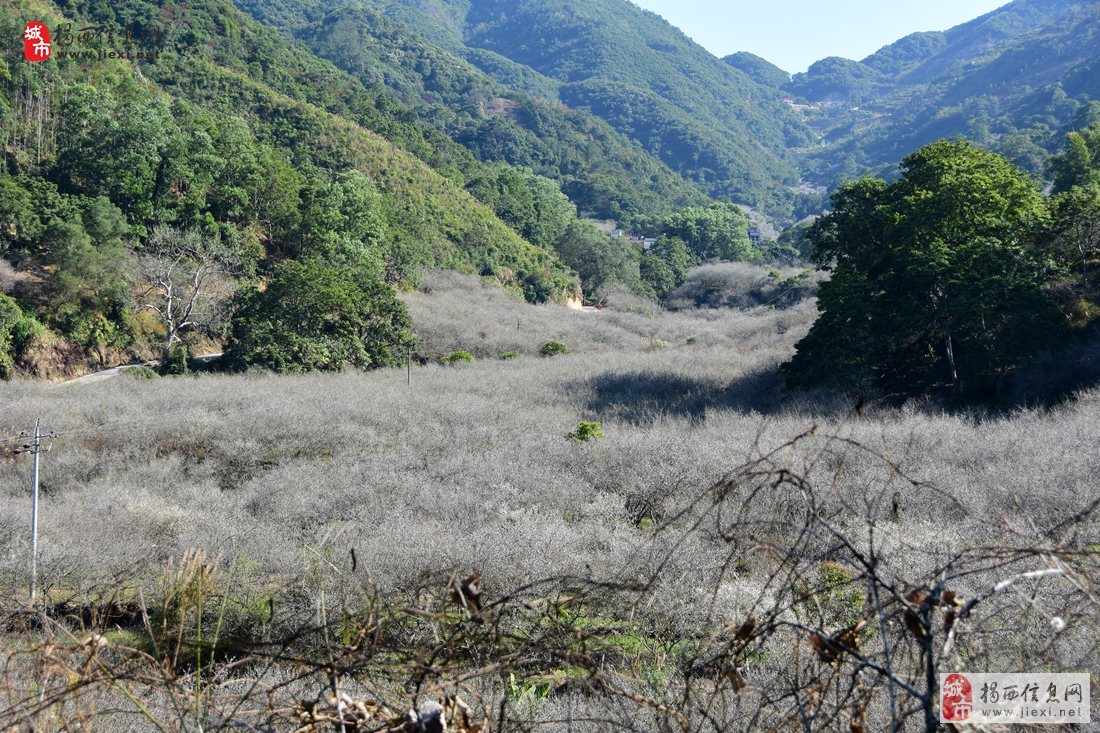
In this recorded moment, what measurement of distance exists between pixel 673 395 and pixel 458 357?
432 inches

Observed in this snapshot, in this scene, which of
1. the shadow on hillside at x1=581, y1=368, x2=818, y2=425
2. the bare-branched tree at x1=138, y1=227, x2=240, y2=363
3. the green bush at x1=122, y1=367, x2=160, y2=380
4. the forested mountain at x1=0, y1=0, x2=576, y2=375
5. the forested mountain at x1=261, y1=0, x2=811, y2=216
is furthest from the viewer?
the forested mountain at x1=261, y1=0, x2=811, y2=216

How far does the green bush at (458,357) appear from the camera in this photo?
92.7ft

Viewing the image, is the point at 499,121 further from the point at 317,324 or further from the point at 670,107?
the point at 317,324

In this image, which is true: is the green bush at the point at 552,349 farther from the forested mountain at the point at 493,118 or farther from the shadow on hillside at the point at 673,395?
the forested mountain at the point at 493,118

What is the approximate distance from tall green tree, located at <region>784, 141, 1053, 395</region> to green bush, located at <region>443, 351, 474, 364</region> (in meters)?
13.3

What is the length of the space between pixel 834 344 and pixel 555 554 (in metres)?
11.7

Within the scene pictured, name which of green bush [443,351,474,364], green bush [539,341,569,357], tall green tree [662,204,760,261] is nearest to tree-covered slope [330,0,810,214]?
tall green tree [662,204,760,261]

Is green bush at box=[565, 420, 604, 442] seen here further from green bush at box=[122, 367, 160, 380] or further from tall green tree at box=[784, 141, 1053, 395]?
green bush at box=[122, 367, 160, 380]

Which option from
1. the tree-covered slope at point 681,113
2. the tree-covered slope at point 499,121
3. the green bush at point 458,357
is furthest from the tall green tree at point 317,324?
the tree-covered slope at point 681,113

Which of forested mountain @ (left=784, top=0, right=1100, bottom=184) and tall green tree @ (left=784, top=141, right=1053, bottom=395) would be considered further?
forested mountain @ (left=784, top=0, right=1100, bottom=184)

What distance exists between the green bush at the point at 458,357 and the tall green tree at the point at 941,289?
13.3 meters

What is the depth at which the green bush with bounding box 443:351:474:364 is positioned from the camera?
28266mm

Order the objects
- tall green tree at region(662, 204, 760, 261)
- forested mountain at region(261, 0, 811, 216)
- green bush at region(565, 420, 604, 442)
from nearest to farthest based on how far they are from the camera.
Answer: green bush at region(565, 420, 604, 442) < tall green tree at region(662, 204, 760, 261) < forested mountain at region(261, 0, 811, 216)

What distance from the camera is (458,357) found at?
28656 mm
